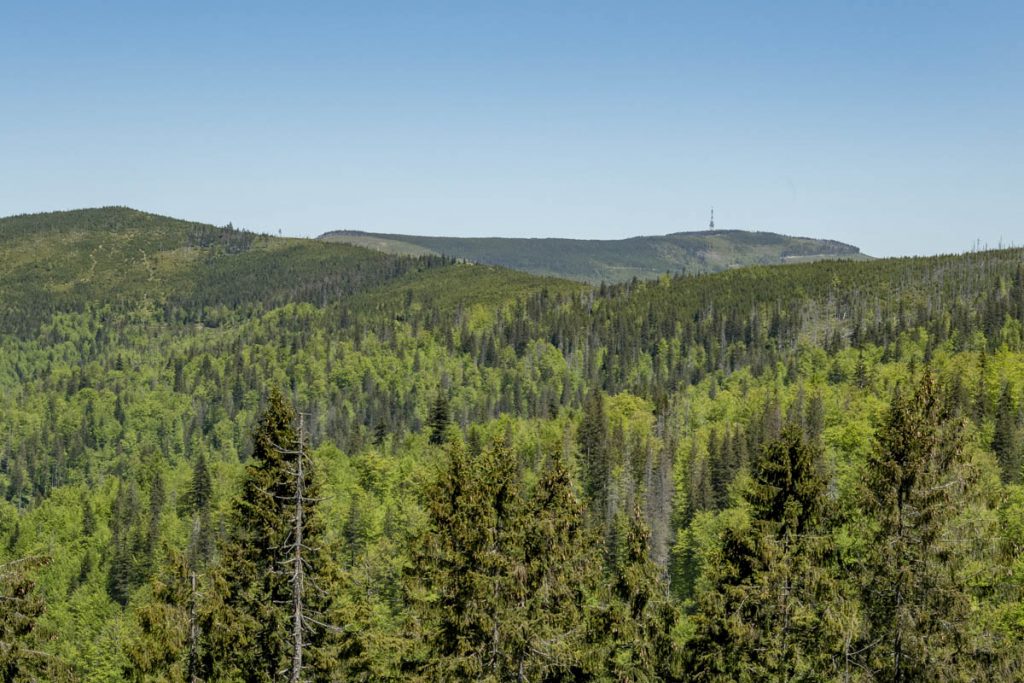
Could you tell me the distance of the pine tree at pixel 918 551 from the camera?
24750mm

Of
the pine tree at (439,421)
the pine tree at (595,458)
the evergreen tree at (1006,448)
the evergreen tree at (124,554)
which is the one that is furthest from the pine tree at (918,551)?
the pine tree at (439,421)

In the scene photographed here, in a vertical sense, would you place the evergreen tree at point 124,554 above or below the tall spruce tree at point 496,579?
below

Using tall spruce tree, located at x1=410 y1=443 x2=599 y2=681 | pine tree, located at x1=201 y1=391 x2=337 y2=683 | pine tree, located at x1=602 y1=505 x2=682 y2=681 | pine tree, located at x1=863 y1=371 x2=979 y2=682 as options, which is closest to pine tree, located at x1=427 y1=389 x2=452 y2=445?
pine tree, located at x1=602 y1=505 x2=682 y2=681

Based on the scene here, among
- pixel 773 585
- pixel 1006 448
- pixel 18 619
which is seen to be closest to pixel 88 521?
pixel 1006 448

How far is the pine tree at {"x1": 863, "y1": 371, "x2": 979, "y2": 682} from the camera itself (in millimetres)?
24750

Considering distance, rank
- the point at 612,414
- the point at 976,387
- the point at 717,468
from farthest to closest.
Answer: the point at 612,414
the point at 976,387
the point at 717,468

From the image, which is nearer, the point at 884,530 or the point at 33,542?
the point at 884,530

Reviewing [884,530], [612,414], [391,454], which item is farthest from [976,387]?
[884,530]

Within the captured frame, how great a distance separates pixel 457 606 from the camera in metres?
28.3

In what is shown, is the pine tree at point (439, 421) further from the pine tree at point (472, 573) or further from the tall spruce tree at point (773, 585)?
the tall spruce tree at point (773, 585)

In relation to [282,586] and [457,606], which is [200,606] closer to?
[282,586]

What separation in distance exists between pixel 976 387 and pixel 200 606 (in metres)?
112

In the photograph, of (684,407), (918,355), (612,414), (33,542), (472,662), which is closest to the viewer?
(472,662)

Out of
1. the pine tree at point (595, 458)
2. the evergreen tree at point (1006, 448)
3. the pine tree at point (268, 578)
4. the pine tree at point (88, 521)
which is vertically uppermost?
the pine tree at point (268, 578)
